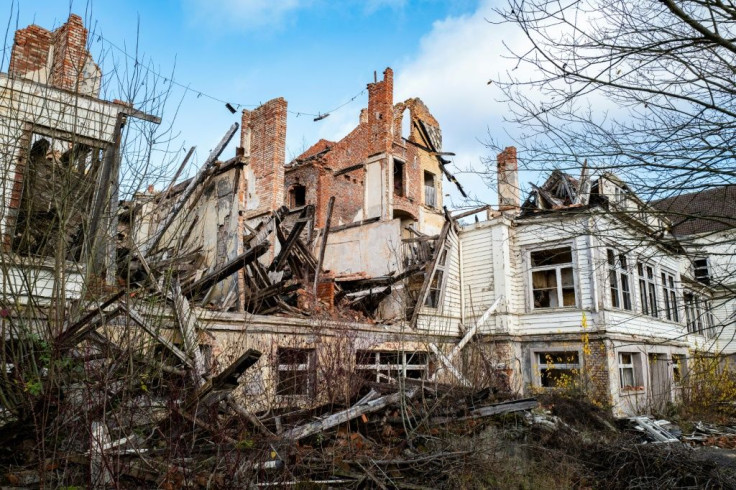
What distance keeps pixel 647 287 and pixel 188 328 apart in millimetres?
15864

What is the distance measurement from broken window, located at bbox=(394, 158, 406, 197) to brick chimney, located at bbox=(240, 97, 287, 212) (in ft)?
26.1

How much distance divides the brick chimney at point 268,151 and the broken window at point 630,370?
12757 millimetres

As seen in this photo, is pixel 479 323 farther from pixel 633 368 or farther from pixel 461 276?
pixel 633 368

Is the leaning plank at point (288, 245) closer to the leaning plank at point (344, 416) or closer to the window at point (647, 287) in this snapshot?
the leaning plank at point (344, 416)

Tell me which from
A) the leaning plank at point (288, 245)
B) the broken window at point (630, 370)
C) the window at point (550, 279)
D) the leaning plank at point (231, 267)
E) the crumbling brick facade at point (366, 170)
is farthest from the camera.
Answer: the crumbling brick facade at point (366, 170)

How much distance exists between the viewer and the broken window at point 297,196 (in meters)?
26.9

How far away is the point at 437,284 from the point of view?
17203 mm

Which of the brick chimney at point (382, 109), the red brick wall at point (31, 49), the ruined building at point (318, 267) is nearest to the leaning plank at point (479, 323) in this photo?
the ruined building at point (318, 267)

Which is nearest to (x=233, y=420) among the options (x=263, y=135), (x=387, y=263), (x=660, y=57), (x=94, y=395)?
(x=94, y=395)

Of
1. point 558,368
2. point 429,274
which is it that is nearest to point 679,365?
point 558,368

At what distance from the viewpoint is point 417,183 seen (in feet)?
92.8

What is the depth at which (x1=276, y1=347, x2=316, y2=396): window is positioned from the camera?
9977mm

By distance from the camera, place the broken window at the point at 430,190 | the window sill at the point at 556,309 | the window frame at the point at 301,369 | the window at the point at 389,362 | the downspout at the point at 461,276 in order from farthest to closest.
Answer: the broken window at the point at 430,190 < the downspout at the point at 461,276 < the window sill at the point at 556,309 < the window at the point at 389,362 < the window frame at the point at 301,369

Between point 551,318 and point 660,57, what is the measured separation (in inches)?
495
